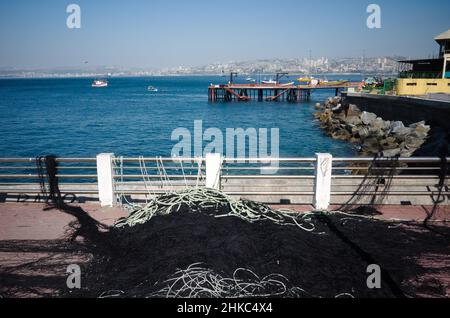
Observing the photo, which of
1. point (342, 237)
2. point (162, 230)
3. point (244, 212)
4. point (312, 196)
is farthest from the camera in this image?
point (312, 196)

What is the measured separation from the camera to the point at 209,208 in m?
6.21

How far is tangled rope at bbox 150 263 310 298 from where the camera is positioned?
13.0 feet

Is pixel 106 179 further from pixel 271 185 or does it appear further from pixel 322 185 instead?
pixel 322 185

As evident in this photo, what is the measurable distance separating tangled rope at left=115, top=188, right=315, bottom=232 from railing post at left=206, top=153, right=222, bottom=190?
0.91 metres

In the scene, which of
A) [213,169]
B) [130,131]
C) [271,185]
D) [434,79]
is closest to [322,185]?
[271,185]

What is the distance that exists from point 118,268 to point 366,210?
206 inches

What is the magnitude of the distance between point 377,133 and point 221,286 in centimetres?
2499

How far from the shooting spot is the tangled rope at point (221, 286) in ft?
13.0

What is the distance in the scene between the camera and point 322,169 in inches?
291

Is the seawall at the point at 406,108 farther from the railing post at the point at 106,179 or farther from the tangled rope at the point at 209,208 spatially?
the railing post at the point at 106,179

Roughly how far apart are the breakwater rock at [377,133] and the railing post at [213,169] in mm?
11852

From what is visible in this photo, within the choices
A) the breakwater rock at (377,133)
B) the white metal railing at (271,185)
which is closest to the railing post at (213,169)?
the white metal railing at (271,185)
